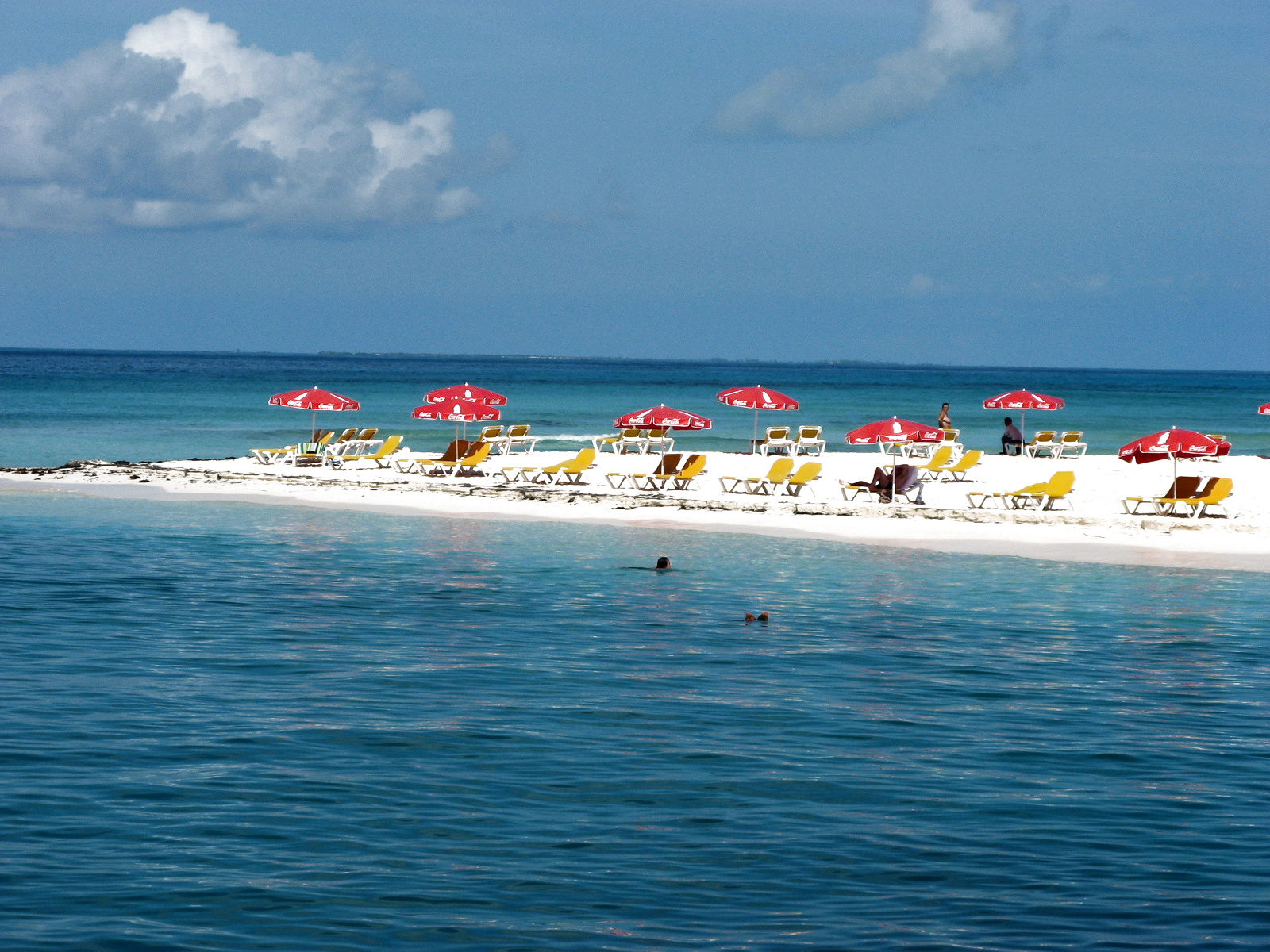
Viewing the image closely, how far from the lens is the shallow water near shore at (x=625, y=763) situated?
Answer: 652cm

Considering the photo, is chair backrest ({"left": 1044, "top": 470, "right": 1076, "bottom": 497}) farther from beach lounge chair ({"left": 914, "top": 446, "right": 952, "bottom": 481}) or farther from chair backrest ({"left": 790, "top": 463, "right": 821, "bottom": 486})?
chair backrest ({"left": 790, "top": 463, "right": 821, "bottom": 486})

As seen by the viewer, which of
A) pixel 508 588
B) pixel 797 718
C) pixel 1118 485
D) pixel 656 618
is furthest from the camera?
pixel 1118 485

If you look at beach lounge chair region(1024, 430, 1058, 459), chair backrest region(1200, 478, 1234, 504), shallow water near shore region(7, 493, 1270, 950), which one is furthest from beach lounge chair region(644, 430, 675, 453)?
shallow water near shore region(7, 493, 1270, 950)

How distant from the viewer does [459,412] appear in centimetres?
2742

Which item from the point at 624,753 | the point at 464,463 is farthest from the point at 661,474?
the point at 624,753

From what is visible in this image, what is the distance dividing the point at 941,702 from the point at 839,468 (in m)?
20.7

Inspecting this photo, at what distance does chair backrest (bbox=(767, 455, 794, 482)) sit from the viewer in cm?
2505

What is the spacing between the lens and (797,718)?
33.0 ft

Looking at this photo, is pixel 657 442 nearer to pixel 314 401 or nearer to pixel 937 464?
pixel 937 464

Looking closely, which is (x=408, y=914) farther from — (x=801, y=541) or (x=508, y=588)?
(x=801, y=541)

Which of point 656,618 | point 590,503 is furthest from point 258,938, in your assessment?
point 590,503

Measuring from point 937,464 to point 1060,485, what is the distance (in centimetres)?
450

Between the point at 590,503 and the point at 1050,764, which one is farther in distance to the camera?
the point at 590,503

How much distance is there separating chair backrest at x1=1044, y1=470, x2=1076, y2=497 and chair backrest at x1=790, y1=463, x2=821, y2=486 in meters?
4.14
